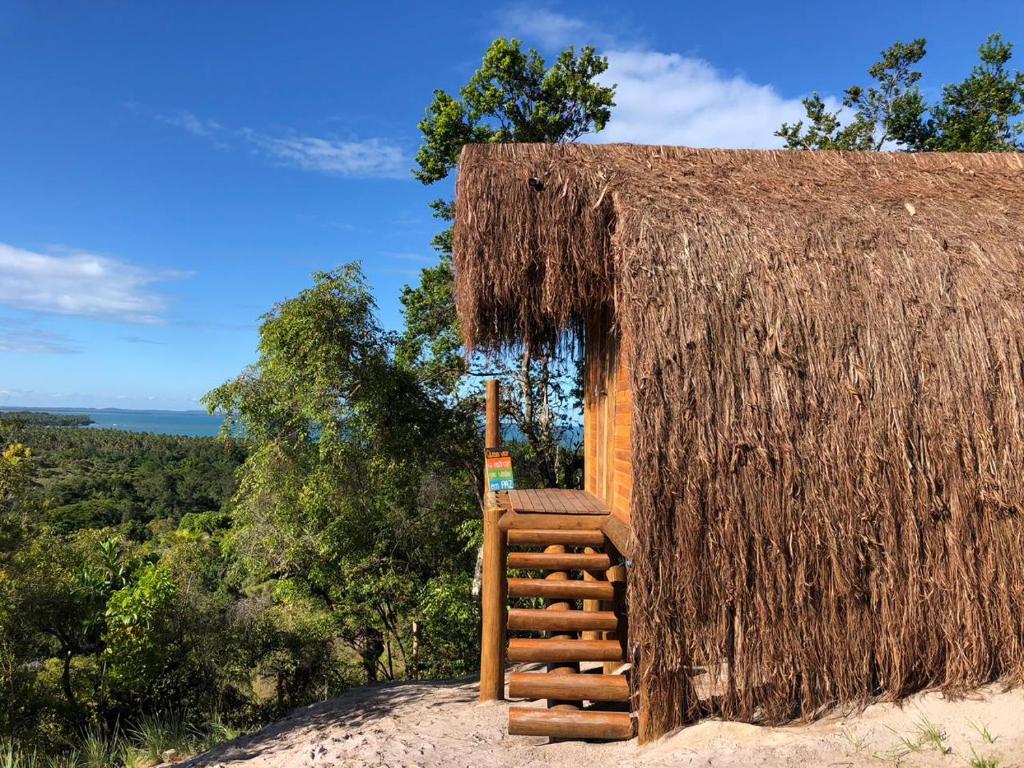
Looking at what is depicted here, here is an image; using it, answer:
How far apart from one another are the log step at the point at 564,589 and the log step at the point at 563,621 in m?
0.13

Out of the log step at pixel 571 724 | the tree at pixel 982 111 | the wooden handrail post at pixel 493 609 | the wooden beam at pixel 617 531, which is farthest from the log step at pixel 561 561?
the tree at pixel 982 111

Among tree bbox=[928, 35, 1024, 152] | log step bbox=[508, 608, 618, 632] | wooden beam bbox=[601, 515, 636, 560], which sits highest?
tree bbox=[928, 35, 1024, 152]

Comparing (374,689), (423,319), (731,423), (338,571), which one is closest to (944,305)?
(731,423)

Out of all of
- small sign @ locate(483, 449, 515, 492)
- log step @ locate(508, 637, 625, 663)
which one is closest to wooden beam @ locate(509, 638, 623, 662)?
log step @ locate(508, 637, 625, 663)

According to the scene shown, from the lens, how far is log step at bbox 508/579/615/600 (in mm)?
5199

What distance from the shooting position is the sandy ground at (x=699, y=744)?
12.5ft

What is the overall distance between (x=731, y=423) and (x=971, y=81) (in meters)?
13.5

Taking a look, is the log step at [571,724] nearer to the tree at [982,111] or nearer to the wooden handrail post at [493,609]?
the wooden handrail post at [493,609]

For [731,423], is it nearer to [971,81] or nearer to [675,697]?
[675,697]

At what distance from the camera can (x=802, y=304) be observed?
4.23 meters

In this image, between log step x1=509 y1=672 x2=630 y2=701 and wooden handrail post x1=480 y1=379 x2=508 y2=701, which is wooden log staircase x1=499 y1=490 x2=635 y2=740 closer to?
log step x1=509 y1=672 x2=630 y2=701

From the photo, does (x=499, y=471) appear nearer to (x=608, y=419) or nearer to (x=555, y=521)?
(x=555, y=521)

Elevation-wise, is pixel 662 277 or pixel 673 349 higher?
pixel 662 277

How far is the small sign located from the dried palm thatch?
194 centimetres
